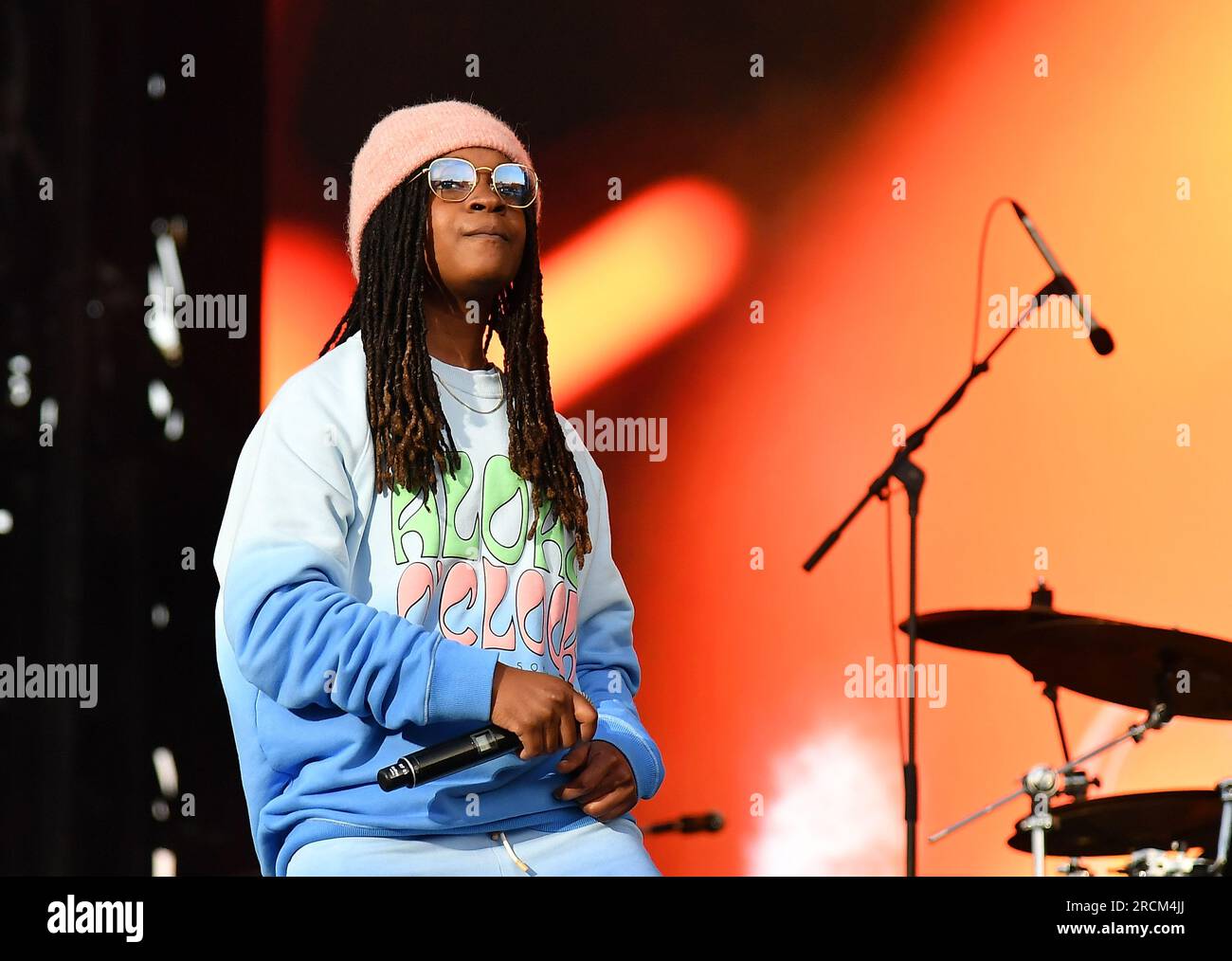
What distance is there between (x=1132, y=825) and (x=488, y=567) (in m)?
1.51

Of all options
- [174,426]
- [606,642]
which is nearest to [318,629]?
[606,642]

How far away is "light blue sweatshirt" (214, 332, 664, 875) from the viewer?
1.92 meters

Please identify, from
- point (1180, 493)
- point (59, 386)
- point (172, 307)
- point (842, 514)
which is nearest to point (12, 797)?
point (59, 386)

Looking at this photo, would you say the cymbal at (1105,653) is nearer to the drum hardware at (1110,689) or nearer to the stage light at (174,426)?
the drum hardware at (1110,689)

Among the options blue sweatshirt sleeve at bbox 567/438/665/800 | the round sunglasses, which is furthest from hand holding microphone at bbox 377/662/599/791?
the round sunglasses

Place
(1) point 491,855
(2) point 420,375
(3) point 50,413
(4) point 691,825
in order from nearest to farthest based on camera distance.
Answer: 1. (1) point 491,855
2. (2) point 420,375
3. (4) point 691,825
4. (3) point 50,413

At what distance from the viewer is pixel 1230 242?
3172mm

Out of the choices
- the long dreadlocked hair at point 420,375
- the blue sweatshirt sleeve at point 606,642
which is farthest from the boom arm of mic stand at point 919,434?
the long dreadlocked hair at point 420,375

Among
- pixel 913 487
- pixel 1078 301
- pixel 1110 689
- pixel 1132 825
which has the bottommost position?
pixel 1132 825

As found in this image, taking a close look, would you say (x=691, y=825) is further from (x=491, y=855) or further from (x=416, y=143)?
(x=416, y=143)

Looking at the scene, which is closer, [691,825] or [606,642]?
[606,642]

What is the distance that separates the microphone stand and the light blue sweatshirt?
38.5 inches

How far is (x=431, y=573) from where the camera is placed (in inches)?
81.3
